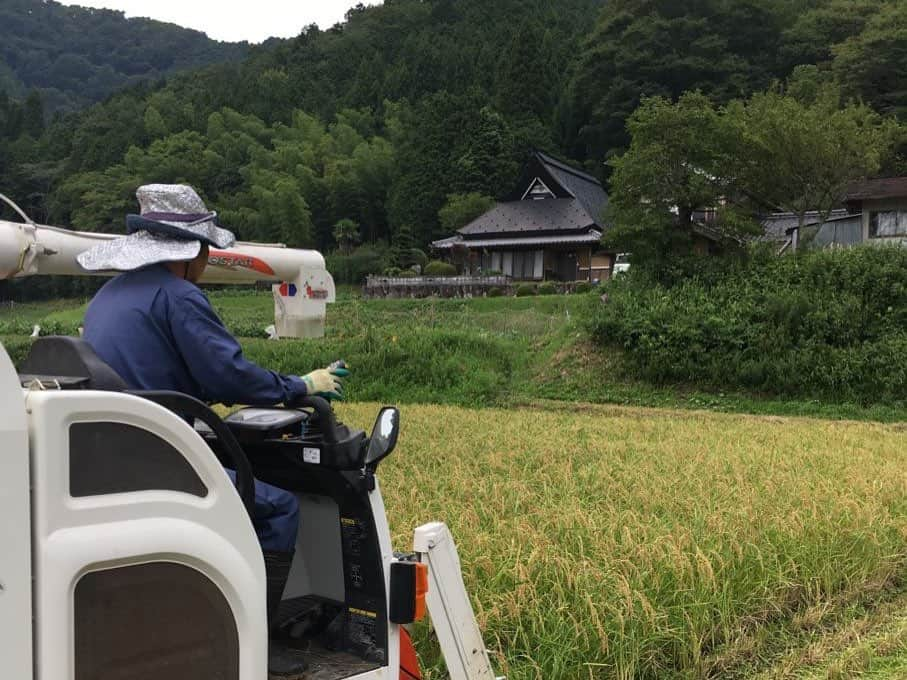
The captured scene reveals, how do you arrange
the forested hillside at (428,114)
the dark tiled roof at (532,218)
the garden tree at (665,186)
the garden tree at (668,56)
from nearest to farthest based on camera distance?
the garden tree at (665,186) < the dark tiled roof at (532,218) < the forested hillside at (428,114) < the garden tree at (668,56)

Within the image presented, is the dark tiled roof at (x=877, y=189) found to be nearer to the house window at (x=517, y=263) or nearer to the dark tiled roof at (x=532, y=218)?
the dark tiled roof at (x=532, y=218)

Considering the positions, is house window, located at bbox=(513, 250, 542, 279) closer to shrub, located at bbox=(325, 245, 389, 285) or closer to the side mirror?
shrub, located at bbox=(325, 245, 389, 285)

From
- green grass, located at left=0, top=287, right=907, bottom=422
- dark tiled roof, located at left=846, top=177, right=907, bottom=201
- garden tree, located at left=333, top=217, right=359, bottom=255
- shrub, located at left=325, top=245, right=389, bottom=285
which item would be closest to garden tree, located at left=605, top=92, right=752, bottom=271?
green grass, located at left=0, top=287, right=907, bottom=422

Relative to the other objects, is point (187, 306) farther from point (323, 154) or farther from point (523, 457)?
point (323, 154)

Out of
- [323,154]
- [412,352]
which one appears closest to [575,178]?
[323,154]

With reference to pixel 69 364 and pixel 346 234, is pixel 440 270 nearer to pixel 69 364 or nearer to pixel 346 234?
pixel 346 234

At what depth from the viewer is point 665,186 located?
48.0 ft


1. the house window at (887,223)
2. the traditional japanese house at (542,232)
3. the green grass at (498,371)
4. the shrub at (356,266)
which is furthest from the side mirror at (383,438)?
the shrub at (356,266)

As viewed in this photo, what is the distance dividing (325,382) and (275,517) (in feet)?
1.30

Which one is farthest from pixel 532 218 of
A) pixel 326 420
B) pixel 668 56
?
pixel 326 420

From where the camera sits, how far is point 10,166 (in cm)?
5769

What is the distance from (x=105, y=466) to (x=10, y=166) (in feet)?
217

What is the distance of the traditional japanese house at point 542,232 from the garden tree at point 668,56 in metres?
7.54

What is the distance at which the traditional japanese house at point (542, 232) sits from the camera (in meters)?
31.6
